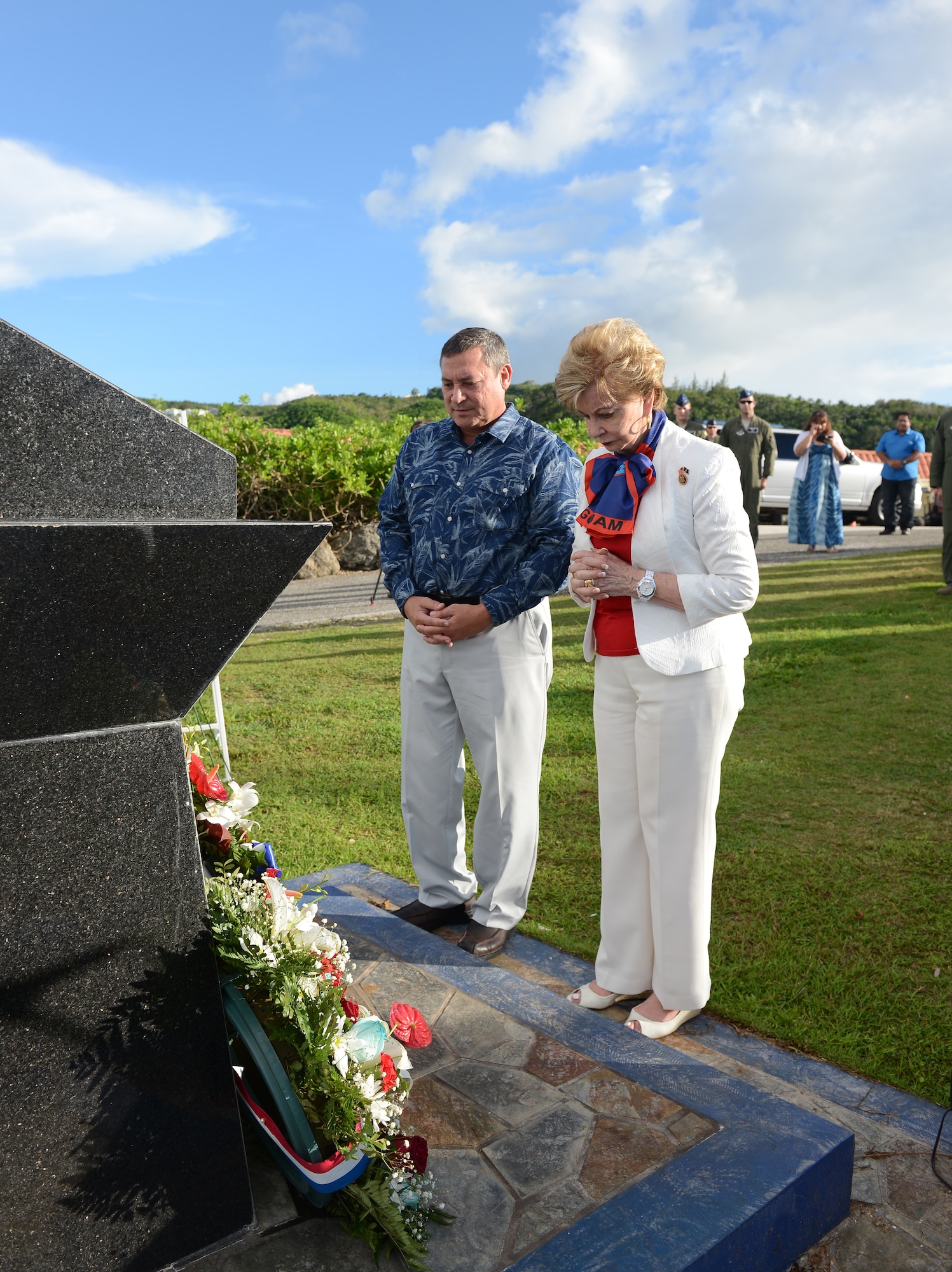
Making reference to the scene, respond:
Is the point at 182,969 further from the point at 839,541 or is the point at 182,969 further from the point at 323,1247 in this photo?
the point at 839,541

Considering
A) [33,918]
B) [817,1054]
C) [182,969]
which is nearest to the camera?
[33,918]

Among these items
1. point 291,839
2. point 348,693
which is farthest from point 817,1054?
point 348,693

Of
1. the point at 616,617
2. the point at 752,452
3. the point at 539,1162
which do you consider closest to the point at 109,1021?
the point at 539,1162

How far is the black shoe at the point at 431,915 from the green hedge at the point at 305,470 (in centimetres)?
1029

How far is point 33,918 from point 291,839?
2.75 metres

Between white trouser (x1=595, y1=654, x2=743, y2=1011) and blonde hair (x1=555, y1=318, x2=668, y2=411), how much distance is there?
2.44 feet

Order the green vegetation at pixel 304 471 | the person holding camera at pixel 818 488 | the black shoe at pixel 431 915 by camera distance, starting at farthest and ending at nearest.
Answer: the green vegetation at pixel 304 471 < the person holding camera at pixel 818 488 < the black shoe at pixel 431 915

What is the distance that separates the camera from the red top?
286cm

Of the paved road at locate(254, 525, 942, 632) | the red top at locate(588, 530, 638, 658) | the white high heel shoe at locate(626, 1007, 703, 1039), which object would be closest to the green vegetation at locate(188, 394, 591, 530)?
the paved road at locate(254, 525, 942, 632)

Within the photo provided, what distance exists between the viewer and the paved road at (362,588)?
10250 millimetres

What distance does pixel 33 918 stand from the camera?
180 centimetres

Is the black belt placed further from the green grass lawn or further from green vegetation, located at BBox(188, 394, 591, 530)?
green vegetation, located at BBox(188, 394, 591, 530)

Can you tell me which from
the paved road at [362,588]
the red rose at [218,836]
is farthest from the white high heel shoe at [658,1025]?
the paved road at [362,588]

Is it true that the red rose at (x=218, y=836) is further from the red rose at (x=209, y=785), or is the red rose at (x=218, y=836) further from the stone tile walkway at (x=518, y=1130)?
the stone tile walkway at (x=518, y=1130)
